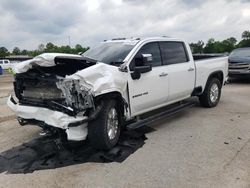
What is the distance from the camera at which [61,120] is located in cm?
538

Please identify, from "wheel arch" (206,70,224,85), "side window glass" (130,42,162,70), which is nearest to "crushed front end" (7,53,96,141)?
"side window glass" (130,42,162,70)

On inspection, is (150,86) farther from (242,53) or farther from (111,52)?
(242,53)

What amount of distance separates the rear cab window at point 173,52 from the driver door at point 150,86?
7.4 inches

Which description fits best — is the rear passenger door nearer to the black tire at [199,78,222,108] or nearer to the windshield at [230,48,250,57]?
the black tire at [199,78,222,108]

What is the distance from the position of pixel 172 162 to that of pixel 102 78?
171 cm

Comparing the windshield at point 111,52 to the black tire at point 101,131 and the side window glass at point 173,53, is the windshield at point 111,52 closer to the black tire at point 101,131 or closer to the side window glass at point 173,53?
the side window glass at point 173,53

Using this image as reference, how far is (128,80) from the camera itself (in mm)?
6340

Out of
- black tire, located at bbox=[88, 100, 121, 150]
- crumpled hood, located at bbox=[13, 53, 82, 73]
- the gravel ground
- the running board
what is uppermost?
crumpled hood, located at bbox=[13, 53, 82, 73]

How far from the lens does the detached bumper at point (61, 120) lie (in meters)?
5.36

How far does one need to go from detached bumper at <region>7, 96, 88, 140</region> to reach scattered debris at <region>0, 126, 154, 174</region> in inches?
17.0

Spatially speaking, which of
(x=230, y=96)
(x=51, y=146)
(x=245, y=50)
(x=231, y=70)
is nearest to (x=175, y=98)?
(x=51, y=146)

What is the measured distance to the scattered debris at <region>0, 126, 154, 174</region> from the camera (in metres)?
5.48

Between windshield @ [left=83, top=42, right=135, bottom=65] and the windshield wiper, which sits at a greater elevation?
windshield @ [left=83, top=42, right=135, bottom=65]

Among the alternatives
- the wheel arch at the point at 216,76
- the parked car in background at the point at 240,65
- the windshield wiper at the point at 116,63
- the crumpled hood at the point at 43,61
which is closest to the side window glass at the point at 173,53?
the wheel arch at the point at 216,76
